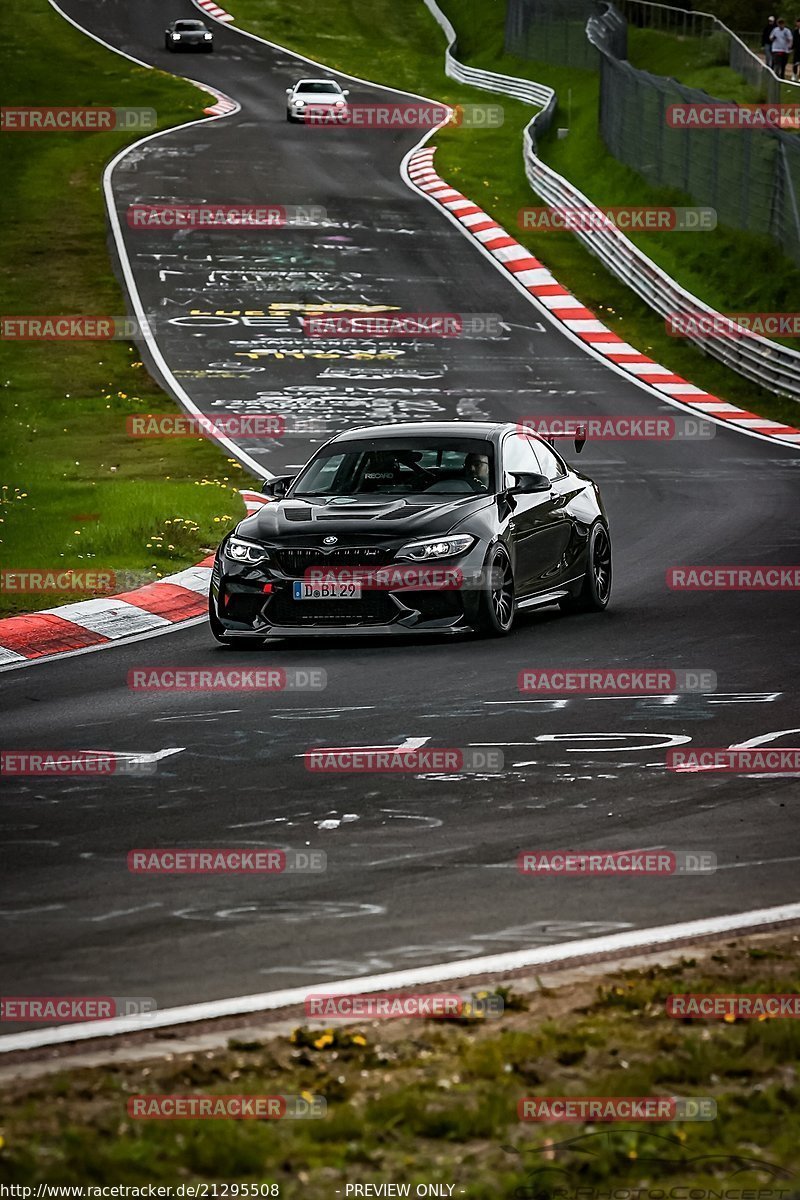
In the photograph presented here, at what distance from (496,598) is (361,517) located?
1.08 m

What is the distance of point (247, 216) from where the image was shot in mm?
40656

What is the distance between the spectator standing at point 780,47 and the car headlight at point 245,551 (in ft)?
111

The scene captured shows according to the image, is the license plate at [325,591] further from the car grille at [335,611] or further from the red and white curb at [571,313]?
the red and white curb at [571,313]

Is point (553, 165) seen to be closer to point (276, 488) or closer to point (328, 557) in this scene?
point (276, 488)

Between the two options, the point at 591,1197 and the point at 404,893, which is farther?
the point at 404,893

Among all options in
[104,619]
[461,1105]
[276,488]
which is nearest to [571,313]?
[276,488]

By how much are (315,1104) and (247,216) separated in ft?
121

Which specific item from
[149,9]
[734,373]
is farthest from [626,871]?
[149,9]

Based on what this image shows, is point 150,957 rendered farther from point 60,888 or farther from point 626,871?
point 626,871

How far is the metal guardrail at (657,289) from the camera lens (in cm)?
2878

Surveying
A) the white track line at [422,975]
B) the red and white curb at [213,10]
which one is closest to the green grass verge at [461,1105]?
the white track line at [422,975]

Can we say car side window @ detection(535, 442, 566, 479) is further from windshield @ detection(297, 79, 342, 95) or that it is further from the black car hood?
windshield @ detection(297, 79, 342, 95)

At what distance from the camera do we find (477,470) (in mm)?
14117

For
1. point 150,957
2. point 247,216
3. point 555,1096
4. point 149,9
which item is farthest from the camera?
point 149,9
